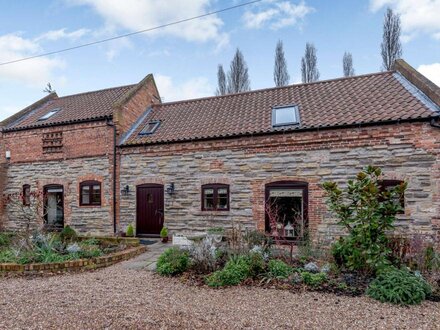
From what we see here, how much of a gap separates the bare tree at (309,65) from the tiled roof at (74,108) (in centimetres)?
2060

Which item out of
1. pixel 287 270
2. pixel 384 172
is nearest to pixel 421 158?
pixel 384 172

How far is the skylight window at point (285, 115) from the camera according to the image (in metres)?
10.7

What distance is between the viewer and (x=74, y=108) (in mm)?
15188

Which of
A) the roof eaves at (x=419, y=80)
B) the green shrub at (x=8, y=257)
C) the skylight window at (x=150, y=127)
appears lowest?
the green shrub at (x=8, y=257)

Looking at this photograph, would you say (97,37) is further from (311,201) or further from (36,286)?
(311,201)

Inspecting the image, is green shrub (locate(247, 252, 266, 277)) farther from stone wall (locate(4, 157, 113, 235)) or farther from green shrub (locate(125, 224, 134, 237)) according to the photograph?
stone wall (locate(4, 157, 113, 235))

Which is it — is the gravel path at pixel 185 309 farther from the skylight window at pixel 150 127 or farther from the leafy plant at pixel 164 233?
the skylight window at pixel 150 127

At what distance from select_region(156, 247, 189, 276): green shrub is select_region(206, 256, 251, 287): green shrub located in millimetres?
864

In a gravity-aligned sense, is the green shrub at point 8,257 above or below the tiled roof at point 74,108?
below

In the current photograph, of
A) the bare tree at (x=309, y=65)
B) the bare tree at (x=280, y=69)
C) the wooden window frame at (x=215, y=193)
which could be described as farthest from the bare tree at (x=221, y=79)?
the wooden window frame at (x=215, y=193)

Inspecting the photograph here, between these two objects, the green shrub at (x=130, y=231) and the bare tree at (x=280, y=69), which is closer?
the green shrub at (x=130, y=231)

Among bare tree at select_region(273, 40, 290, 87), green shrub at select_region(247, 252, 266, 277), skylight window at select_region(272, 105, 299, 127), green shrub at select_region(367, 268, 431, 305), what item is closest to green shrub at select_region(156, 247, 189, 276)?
green shrub at select_region(247, 252, 266, 277)

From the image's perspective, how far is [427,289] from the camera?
491 centimetres

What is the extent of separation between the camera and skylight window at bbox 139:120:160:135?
12.8 meters
